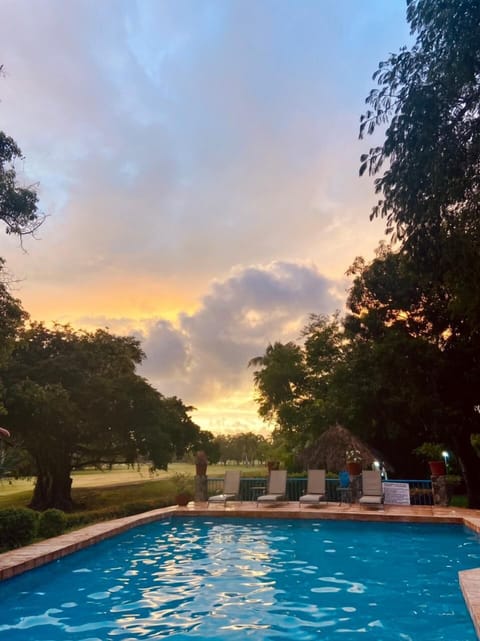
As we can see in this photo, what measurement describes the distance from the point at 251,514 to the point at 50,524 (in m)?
6.65

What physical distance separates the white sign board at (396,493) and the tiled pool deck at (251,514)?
16.9 inches

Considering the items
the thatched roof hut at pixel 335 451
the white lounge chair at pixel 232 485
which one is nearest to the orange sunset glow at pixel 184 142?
the thatched roof hut at pixel 335 451

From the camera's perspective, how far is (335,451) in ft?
68.1

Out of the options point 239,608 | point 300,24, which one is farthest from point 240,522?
point 300,24

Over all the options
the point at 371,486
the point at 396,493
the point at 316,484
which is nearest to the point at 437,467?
the point at 396,493

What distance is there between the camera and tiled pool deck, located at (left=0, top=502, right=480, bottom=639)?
8648mm

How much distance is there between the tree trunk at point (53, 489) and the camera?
27.9m

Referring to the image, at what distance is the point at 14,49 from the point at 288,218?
9.80m

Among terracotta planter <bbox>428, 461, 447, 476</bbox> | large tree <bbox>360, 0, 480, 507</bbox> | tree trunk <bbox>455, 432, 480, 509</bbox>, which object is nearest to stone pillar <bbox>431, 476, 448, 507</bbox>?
terracotta planter <bbox>428, 461, 447, 476</bbox>

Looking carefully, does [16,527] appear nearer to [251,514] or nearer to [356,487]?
[251,514]

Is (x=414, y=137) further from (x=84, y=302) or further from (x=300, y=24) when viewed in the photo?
(x=84, y=302)

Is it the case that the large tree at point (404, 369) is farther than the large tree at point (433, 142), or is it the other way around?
the large tree at point (404, 369)

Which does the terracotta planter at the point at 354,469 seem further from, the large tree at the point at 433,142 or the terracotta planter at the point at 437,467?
the large tree at the point at 433,142

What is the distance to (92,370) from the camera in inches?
1097
